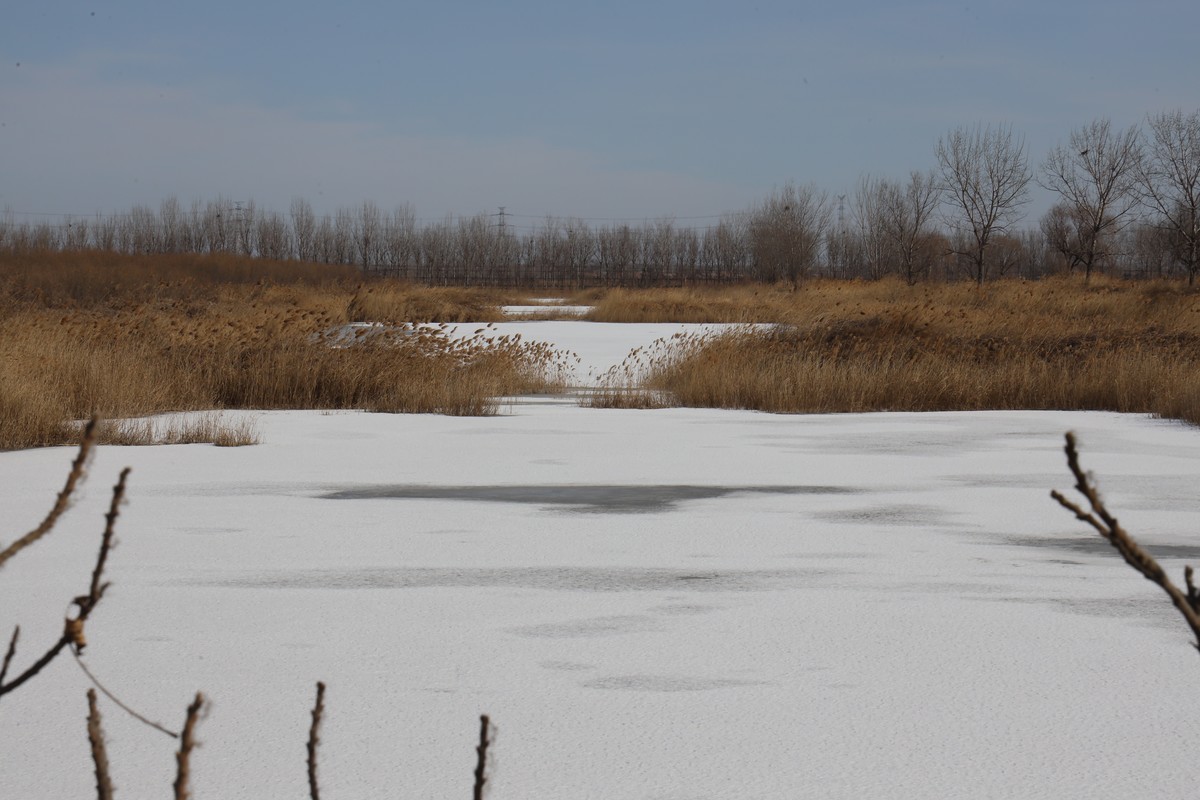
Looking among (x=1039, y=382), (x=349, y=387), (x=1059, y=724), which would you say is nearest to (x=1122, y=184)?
(x=1039, y=382)

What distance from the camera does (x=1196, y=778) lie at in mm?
2623

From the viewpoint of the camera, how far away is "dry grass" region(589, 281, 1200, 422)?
1195 cm

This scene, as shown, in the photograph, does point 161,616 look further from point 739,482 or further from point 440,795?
point 739,482

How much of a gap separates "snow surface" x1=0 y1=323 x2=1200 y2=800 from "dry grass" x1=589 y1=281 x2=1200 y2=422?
14.8ft

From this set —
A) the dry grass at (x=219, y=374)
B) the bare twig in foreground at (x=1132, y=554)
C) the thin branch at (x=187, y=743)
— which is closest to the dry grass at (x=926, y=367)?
the dry grass at (x=219, y=374)

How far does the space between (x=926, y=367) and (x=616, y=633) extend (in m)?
9.71

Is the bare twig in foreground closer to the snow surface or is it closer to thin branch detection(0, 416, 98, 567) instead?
thin branch detection(0, 416, 98, 567)

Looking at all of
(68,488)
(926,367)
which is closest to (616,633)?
(68,488)

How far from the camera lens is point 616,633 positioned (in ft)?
12.5

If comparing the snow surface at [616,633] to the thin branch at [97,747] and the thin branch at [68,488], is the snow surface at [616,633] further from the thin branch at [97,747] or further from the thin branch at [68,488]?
the thin branch at [68,488]

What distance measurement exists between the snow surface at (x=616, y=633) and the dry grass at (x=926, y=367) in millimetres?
4511

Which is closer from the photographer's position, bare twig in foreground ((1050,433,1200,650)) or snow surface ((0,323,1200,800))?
bare twig in foreground ((1050,433,1200,650))

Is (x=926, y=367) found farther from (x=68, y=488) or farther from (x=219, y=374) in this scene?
(x=68, y=488)

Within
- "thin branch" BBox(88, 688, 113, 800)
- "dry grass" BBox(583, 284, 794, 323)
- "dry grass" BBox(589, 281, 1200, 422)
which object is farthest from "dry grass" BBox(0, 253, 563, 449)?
"dry grass" BBox(583, 284, 794, 323)
